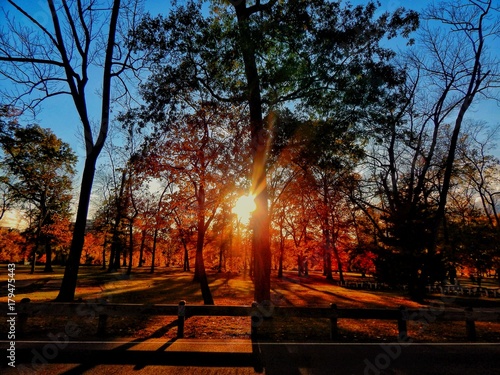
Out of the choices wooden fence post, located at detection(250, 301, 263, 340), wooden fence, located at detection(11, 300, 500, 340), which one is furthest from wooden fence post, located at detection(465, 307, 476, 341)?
wooden fence post, located at detection(250, 301, 263, 340)

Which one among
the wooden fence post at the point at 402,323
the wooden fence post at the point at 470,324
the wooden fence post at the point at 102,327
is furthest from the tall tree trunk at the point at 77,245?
the wooden fence post at the point at 470,324

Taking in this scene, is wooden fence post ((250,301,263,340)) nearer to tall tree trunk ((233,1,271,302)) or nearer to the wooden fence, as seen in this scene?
the wooden fence

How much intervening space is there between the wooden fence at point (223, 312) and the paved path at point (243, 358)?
28.5 inches

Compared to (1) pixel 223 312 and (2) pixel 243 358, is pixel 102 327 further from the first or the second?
(2) pixel 243 358

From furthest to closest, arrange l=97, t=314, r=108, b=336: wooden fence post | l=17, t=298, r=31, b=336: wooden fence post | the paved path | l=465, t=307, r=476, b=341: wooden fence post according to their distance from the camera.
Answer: l=465, t=307, r=476, b=341: wooden fence post, l=97, t=314, r=108, b=336: wooden fence post, l=17, t=298, r=31, b=336: wooden fence post, the paved path

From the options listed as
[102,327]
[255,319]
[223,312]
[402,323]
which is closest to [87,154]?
[102,327]

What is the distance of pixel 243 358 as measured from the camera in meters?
6.34

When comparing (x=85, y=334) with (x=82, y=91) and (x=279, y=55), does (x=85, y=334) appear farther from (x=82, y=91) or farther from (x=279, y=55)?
(x=279, y=55)

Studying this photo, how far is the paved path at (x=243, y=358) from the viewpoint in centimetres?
568

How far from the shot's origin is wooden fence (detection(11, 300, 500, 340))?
298 inches

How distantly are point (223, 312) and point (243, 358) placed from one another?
5.55 feet

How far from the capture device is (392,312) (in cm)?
823

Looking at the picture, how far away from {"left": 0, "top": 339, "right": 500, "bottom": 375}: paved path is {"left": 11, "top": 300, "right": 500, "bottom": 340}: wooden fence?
72 cm

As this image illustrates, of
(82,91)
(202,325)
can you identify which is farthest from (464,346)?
(82,91)
